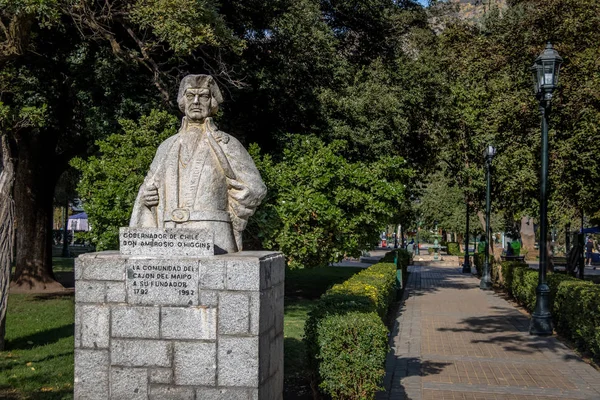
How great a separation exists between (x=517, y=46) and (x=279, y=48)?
646 cm

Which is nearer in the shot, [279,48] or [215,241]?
[215,241]

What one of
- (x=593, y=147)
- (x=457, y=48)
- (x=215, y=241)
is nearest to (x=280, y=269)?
(x=215, y=241)

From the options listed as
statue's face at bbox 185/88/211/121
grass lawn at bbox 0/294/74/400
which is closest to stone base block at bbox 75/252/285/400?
statue's face at bbox 185/88/211/121

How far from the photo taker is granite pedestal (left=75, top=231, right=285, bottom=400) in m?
5.70

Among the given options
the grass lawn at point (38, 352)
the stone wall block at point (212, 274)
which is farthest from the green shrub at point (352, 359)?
the grass lawn at point (38, 352)

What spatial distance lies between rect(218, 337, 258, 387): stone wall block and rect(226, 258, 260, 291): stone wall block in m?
0.45

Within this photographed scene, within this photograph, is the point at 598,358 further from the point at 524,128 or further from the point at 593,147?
the point at 524,128

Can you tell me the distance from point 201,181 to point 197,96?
34.8 inches

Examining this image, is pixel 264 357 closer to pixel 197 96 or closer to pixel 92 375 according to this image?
pixel 92 375

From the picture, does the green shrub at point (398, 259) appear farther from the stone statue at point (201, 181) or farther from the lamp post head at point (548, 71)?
the stone statue at point (201, 181)

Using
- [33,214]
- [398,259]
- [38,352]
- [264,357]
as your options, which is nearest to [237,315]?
[264,357]

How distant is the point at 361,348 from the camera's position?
758cm

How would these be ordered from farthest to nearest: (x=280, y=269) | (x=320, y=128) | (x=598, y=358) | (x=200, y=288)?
(x=320, y=128)
(x=598, y=358)
(x=280, y=269)
(x=200, y=288)

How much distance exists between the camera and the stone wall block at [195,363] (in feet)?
18.8
